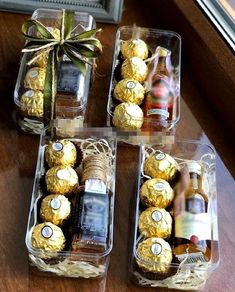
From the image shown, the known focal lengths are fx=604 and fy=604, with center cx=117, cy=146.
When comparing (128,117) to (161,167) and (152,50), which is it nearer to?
(161,167)

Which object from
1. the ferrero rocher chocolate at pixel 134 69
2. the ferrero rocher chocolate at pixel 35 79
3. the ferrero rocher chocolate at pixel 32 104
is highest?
the ferrero rocher chocolate at pixel 134 69

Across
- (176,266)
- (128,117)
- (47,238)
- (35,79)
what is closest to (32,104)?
(35,79)

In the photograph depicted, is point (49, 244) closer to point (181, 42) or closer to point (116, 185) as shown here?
point (116, 185)

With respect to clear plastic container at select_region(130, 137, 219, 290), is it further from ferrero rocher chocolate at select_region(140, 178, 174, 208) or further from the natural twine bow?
the natural twine bow

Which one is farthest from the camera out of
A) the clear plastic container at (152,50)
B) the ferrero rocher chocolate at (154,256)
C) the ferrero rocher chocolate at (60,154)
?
the clear plastic container at (152,50)

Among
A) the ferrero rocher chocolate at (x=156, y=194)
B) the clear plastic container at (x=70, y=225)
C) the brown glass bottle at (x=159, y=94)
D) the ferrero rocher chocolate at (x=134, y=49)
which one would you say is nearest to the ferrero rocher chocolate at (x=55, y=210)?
the clear plastic container at (x=70, y=225)

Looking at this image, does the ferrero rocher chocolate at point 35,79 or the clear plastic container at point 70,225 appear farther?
the ferrero rocher chocolate at point 35,79

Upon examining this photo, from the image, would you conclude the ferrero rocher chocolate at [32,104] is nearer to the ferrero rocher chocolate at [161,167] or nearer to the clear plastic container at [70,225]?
the clear plastic container at [70,225]
